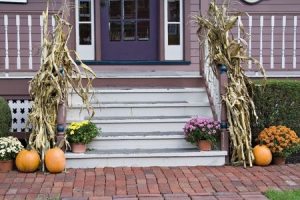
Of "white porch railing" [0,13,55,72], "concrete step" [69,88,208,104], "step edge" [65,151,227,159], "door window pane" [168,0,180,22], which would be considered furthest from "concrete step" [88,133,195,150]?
"door window pane" [168,0,180,22]

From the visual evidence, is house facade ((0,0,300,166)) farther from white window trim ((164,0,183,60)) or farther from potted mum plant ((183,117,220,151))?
potted mum plant ((183,117,220,151))

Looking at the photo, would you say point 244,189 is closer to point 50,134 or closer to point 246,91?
point 246,91

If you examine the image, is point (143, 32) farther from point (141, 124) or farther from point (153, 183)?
point (153, 183)

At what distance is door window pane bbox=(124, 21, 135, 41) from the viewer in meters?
9.59

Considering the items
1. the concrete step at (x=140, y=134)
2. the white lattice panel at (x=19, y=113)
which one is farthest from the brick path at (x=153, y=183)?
the white lattice panel at (x=19, y=113)

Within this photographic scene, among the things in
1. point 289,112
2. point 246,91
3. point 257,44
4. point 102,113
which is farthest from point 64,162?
point 257,44

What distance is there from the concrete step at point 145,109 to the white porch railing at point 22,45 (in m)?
1.07

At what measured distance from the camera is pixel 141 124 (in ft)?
22.9

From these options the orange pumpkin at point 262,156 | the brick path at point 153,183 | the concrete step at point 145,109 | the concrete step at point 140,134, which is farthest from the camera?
the concrete step at point 145,109

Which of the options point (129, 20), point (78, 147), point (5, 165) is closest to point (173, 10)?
point (129, 20)

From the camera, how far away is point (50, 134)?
6.34 m

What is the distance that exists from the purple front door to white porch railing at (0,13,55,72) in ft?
4.36

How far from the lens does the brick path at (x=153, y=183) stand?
514 centimetres

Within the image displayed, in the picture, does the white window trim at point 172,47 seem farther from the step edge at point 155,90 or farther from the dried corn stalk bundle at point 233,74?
the dried corn stalk bundle at point 233,74
